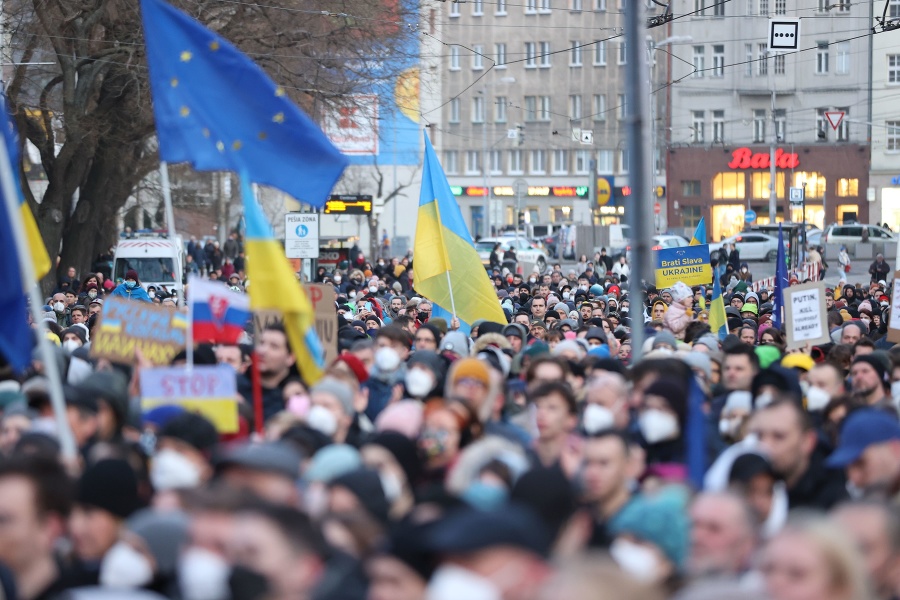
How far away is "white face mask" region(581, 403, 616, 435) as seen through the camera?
7258 mm

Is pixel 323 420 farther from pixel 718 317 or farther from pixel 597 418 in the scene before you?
pixel 718 317

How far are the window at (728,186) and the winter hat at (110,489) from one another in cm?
6499

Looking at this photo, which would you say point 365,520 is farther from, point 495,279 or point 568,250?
point 568,250

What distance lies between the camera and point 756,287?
1045 inches

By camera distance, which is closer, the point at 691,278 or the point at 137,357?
the point at 137,357

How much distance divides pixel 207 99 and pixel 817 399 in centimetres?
442

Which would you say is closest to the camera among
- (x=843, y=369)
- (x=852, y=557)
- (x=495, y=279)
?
(x=852, y=557)

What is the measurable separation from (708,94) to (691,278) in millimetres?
50721

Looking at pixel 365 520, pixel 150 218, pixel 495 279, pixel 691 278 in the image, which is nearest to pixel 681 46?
pixel 150 218

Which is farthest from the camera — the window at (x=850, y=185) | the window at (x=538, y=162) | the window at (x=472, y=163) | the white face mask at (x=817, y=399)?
the window at (x=472, y=163)

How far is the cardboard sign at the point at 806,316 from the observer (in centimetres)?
1238

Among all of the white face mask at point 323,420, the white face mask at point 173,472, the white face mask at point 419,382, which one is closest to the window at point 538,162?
the white face mask at point 419,382

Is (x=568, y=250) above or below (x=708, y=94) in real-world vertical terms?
below

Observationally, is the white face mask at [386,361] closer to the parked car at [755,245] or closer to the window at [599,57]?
the parked car at [755,245]
